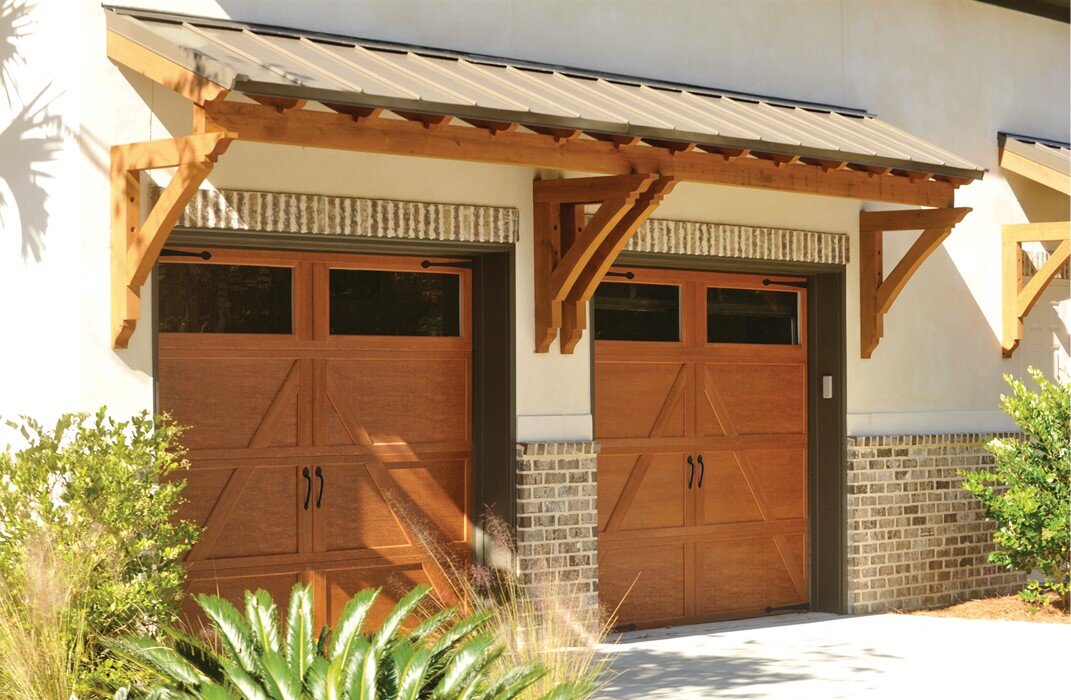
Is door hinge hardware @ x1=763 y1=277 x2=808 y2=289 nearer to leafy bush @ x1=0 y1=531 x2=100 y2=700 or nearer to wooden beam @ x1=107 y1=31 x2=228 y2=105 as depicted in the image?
wooden beam @ x1=107 y1=31 x2=228 y2=105

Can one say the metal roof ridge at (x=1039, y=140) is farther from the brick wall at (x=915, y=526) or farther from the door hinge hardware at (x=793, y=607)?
the door hinge hardware at (x=793, y=607)

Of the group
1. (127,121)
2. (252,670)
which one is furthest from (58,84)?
(252,670)

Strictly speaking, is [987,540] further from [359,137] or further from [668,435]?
[359,137]

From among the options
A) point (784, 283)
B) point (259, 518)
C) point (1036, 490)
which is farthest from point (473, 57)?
point (1036, 490)

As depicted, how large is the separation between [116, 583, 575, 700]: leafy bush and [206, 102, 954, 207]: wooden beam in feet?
7.48

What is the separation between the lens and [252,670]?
5.41 metres

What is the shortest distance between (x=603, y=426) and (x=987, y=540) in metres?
3.62

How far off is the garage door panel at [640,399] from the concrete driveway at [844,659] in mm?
1343

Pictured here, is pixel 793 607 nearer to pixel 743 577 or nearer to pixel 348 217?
pixel 743 577

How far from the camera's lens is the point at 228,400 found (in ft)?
27.4

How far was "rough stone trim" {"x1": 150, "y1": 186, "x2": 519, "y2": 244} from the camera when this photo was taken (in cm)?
792

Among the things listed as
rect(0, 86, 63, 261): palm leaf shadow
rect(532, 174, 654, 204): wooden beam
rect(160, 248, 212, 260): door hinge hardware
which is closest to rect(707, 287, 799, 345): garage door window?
rect(532, 174, 654, 204): wooden beam

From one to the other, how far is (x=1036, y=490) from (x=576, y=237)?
12.9ft

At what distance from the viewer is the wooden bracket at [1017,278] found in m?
11.7
